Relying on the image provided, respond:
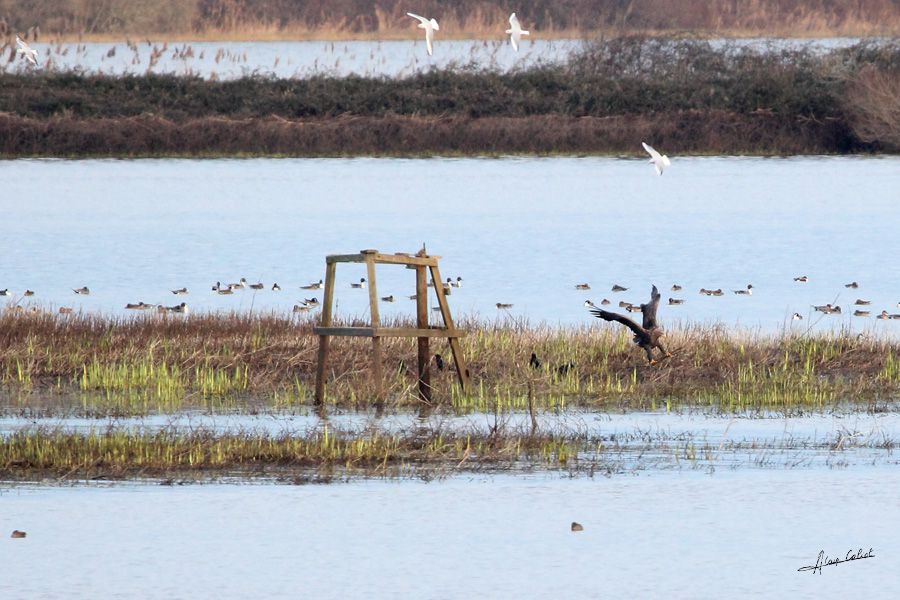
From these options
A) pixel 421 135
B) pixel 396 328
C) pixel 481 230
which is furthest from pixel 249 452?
pixel 421 135

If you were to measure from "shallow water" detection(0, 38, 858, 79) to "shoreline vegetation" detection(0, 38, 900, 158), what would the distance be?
6.64 ft

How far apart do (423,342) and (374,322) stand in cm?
69

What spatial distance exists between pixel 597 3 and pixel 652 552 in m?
62.0

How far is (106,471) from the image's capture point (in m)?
13.7

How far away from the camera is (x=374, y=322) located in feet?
52.2

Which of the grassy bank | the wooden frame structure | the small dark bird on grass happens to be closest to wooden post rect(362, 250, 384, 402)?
the wooden frame structure

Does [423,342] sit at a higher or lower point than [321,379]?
higher

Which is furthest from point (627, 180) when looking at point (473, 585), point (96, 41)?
point (473, 585)

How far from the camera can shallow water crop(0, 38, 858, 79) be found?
5853cm

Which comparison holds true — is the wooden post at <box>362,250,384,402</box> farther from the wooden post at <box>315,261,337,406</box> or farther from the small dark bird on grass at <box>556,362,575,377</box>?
the small dark bird on grass at <box>556,362,575,377</box>

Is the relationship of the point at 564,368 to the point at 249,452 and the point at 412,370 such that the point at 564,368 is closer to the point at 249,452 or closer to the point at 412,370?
the point at 412,370

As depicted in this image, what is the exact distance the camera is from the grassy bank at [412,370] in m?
16.8

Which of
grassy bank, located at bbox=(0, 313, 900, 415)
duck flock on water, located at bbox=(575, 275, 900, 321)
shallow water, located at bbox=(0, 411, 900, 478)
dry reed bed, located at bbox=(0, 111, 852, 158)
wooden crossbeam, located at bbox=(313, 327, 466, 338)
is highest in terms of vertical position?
dry reed bed, located at bbox=(0, 111, 852, 158)

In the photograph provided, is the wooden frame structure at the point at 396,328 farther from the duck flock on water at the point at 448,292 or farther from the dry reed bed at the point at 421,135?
the dry reed bed at the point at 421,135
